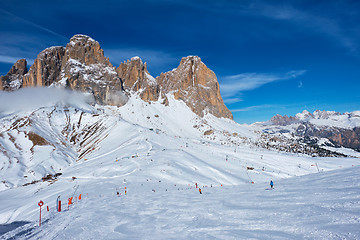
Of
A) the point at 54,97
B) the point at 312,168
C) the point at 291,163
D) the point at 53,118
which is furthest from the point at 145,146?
the point at 54,97

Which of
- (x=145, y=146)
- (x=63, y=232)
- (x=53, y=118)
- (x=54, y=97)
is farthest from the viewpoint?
(x=54, y=97)

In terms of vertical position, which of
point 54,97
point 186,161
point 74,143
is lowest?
point 186,161

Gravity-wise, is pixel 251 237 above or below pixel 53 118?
below

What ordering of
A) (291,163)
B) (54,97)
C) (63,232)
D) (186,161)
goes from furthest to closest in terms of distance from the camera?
1. (54,97)
2. (291,163)
3. (186,161)
4. (63,232)

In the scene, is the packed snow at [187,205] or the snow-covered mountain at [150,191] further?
the snow-covered mountain at [150,191]

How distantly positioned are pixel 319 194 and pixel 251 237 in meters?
7.59

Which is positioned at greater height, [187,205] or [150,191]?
[187,205]

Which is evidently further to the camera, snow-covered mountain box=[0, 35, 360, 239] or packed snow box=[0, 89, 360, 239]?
snow-covered mountain box=[0, 35, 360, 239]

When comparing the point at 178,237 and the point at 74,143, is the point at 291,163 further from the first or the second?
the point at 74,143

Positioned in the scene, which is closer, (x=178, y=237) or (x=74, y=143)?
(x=178, y=237)

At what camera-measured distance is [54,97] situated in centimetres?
18762

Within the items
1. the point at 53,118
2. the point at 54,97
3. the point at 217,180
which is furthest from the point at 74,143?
the point at 217,180

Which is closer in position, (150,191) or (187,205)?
(187,205)

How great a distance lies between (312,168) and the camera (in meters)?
73.2
